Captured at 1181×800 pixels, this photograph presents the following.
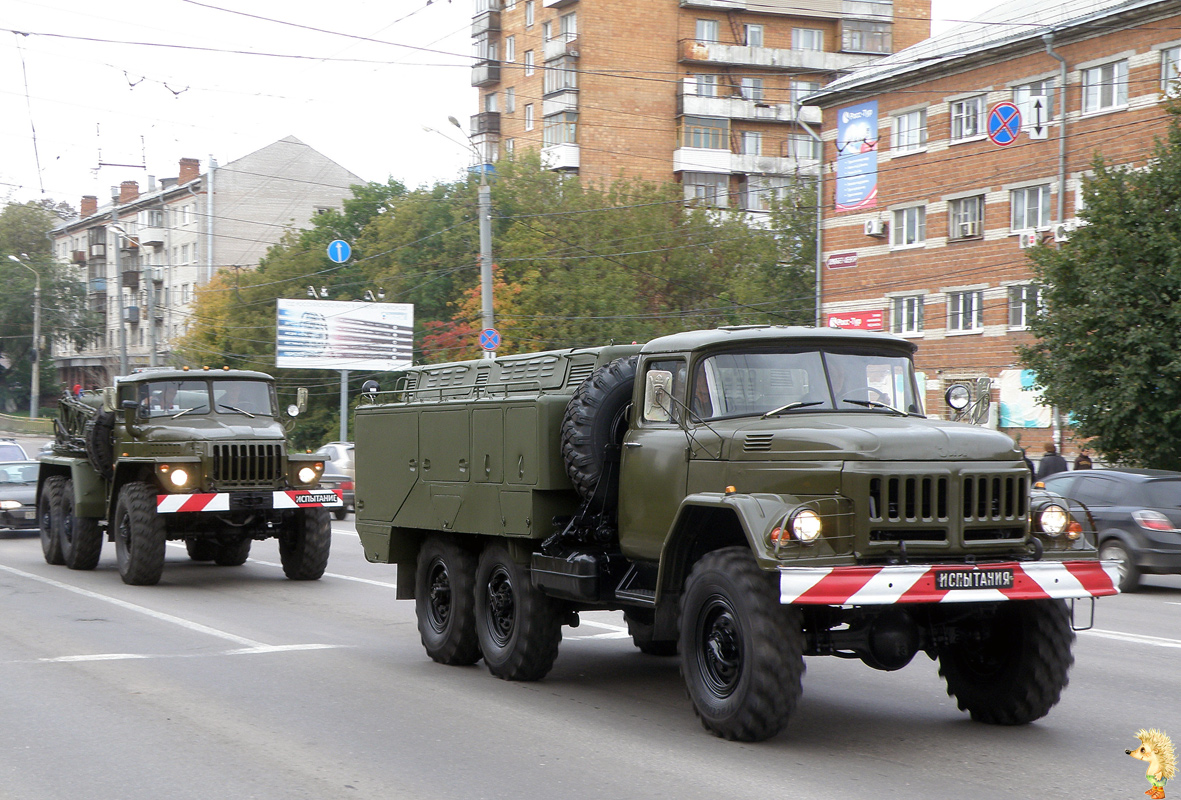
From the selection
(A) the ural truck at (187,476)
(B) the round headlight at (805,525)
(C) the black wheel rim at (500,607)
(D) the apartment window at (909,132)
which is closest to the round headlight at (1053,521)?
(B) the round headlight at (805,525)

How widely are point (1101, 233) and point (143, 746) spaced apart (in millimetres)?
21137

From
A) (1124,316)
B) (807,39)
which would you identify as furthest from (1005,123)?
(807,39)

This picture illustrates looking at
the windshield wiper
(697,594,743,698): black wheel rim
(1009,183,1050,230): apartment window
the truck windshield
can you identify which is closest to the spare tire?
the truck windshield

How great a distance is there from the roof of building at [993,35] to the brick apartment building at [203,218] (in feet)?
127

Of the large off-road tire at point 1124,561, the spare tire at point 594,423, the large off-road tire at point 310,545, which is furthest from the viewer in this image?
the large off-road tire at point 310,545

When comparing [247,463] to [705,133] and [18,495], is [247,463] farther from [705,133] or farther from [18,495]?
[705,133]

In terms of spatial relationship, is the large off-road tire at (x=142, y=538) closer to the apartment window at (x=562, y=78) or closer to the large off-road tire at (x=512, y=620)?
the large off-road tire at (x=512, y=620)

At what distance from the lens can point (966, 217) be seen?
40125mm

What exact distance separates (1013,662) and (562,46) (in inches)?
2399

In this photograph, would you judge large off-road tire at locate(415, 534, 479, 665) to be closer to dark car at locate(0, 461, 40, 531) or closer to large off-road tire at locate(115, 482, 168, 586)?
large off-road tire at locate(115, 482, 168, 586)

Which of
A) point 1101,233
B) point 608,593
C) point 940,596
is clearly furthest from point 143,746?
point 1101,233

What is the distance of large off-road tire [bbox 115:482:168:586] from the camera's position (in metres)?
15.9

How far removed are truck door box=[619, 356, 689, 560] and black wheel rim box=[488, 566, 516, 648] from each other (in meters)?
1.37

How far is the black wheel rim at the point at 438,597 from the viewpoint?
34.6 ft
